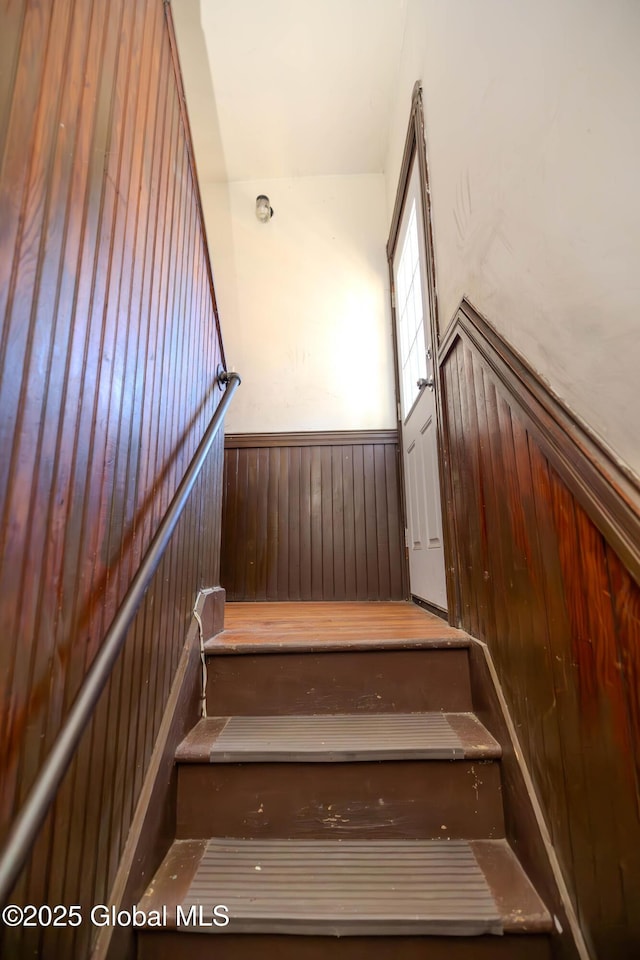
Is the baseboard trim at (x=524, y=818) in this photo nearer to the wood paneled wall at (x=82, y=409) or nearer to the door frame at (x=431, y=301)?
the door frame at (x=431, y=301)

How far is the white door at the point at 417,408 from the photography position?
2076 millimetres

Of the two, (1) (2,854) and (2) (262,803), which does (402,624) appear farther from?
(1) (2,854)

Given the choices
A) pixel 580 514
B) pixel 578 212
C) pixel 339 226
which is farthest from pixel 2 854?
pixel 339 226

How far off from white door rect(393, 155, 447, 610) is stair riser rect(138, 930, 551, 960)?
1.13 m

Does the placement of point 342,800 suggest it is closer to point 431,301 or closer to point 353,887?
point 353,887

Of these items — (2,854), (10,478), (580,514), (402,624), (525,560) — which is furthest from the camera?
(402,624)

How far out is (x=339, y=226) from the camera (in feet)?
10.9

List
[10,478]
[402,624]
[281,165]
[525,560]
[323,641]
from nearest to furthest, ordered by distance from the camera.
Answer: [10,478] → [525,560] → [323,641] → [402,624] → [281,165]

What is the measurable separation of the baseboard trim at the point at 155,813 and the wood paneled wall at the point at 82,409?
0.03 meters

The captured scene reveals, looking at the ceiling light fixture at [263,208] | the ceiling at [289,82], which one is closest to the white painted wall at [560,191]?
the ceiling at [289,82]

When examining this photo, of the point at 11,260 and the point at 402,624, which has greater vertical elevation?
the point at 11,260

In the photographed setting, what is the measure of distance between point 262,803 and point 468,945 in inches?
19.4

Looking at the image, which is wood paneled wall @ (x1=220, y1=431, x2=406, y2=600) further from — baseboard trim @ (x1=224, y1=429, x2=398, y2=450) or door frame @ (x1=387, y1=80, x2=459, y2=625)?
door frame @ (x1=387, y1=80, x2=459, y2=625)

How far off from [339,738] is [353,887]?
0.29 metres
